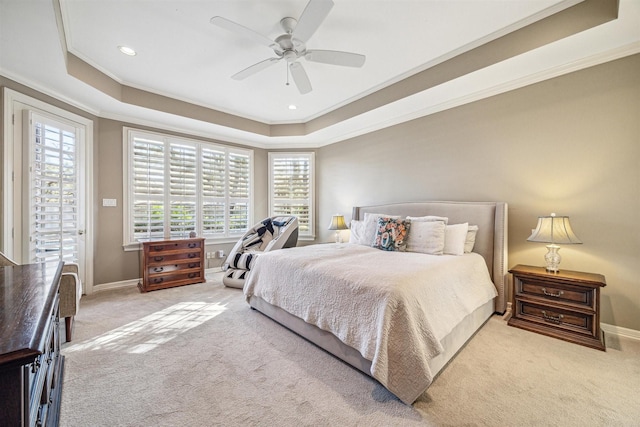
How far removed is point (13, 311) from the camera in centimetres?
96

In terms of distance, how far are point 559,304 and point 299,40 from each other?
3.37m

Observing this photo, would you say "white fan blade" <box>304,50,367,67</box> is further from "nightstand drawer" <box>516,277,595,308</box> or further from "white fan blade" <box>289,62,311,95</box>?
"nightstand drawer" <box>516,277,595,308</box>

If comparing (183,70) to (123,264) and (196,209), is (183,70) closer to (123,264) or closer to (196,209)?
(196,209)

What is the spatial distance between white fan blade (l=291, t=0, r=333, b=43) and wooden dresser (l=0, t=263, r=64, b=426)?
2240 mm

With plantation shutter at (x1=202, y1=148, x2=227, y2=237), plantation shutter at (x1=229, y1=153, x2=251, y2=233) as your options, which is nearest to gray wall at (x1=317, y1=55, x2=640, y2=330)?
plantation shutter at (x1=229, y1=153, x2=251, y2=233)

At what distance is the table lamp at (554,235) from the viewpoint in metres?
2.39

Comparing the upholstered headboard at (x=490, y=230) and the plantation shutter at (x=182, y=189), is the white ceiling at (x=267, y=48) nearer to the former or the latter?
the plantation shutter at (x=182, y=189)

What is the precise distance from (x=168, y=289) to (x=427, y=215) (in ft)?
13.0

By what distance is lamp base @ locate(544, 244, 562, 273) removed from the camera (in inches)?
99.5

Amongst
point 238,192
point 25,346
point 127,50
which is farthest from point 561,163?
point 238,192

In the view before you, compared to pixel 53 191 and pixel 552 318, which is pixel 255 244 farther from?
pixel 552 318

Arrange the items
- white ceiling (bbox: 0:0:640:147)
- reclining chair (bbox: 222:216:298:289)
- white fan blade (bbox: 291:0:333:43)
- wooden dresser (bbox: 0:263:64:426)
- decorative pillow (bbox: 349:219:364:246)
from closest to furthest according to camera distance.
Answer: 1. wooden dresser (bbox: 0:263:64:426)
2. white fan blade (bbox: 291:0:333:43)
3. white ceiling (bbox: 0:0:640:147)
4. decorative pillow (bbox: 349:219:364:246)
5. reclining chair (bbox: 222:216:298:289)

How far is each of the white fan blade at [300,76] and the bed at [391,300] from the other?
1.81 m

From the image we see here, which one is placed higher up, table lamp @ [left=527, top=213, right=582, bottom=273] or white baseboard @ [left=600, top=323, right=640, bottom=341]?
table lamp @ [left=527, top=213, right=582, bottom=273]
